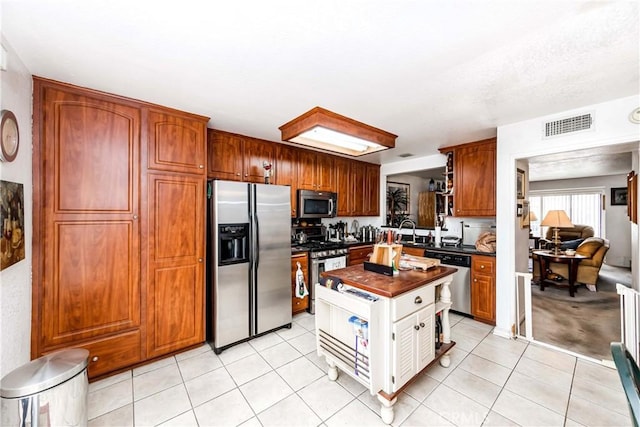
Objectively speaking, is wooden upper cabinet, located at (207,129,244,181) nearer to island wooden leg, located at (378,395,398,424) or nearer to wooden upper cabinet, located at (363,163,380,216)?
wooden upper cabinet, located at (363,163,380,216)

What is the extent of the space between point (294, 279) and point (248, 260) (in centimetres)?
80

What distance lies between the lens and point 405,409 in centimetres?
176

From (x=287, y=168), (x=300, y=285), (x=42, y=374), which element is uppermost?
(x=287, y=168)

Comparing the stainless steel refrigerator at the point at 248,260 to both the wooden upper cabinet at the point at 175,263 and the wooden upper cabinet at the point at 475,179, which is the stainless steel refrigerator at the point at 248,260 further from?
the wooden upper cabinet at the point at 475,179

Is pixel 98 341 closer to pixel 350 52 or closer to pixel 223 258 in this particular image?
pixel 223 258

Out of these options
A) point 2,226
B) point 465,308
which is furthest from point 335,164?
point 2,226

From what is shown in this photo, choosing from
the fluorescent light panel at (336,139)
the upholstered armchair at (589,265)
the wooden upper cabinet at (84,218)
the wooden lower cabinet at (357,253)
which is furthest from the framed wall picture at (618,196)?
the wooden upper cabinet at (84,218)

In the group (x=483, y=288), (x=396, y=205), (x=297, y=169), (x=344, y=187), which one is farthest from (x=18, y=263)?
(x=396, y=205)

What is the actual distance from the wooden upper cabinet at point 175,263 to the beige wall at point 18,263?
72cm

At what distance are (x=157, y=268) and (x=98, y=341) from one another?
0.69 meters

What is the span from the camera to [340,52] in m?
1.54

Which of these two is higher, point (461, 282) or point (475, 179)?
point (475, 179)

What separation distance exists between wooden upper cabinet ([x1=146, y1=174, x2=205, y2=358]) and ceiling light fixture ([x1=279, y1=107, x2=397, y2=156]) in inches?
45.1

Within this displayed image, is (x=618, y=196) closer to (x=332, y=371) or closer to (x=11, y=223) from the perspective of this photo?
(x=332, y=371)
